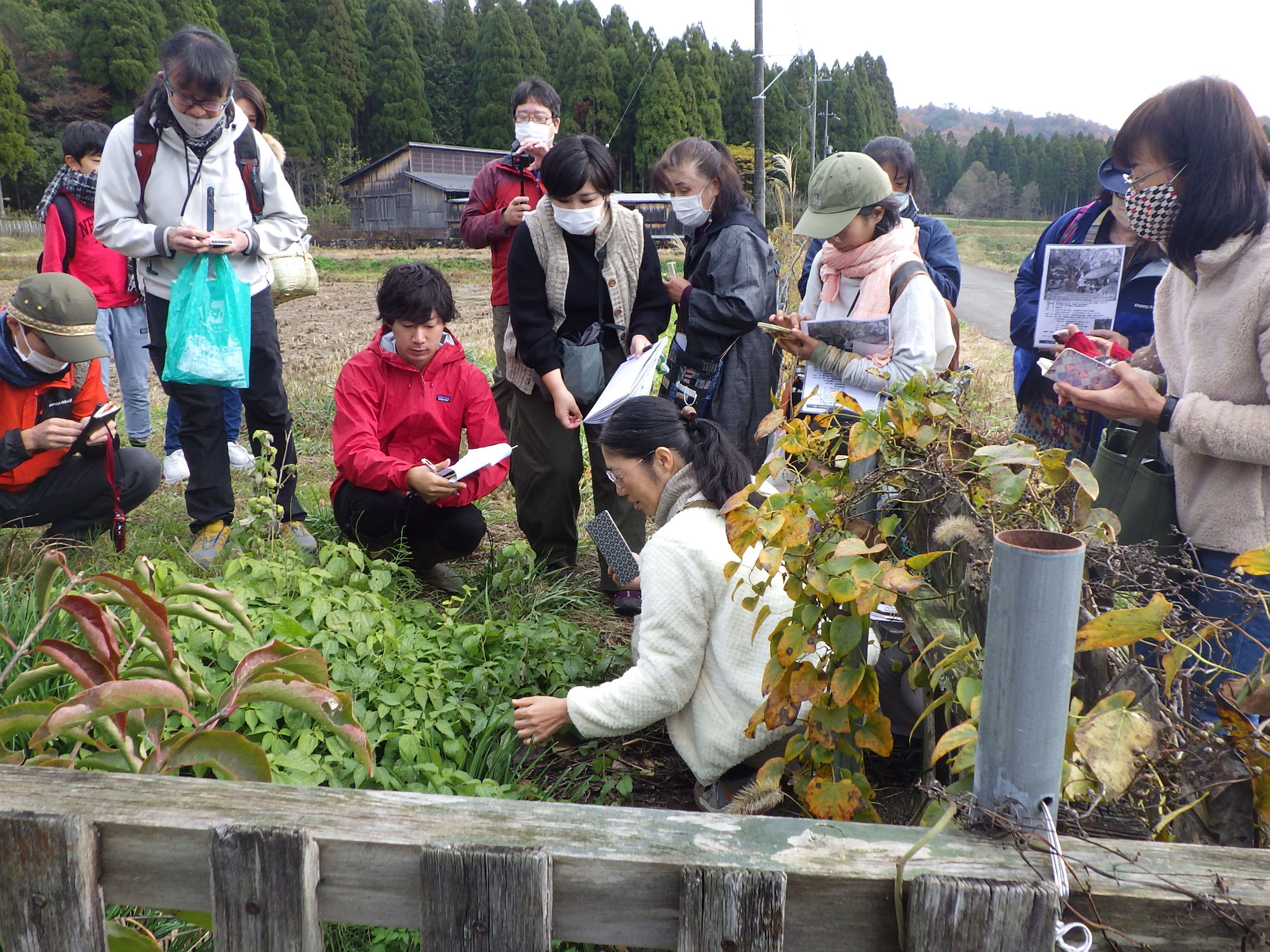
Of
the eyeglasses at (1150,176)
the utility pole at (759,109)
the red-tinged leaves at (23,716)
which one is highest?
the utility pole at (759,109)

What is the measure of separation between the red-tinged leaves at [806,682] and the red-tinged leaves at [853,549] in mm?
343

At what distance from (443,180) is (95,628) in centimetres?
4299

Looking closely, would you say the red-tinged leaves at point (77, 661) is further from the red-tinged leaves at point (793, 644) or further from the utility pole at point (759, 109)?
the utility pole at point (759, 109)

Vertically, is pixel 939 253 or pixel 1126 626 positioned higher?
pixel 939 253

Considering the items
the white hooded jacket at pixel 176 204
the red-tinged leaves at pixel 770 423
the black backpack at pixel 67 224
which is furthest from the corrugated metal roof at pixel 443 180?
the red-tinged leaves at pixel 770 423

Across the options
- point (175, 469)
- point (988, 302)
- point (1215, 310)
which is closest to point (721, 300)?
point (1215, 310)

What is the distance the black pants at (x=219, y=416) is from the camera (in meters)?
3.71

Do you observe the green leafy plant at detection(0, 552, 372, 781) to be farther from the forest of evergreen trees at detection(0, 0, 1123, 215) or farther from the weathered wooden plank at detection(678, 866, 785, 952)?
the forest of evergreen trees at detection(0, 0, 1123, 215)

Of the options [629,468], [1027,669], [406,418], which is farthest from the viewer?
[406,418]

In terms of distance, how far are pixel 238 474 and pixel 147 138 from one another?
2.12m

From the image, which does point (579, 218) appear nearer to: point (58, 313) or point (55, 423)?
point (58, 313)

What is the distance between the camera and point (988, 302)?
71.8 feet

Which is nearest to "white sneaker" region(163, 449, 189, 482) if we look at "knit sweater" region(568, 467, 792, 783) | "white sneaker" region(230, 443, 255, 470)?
"white sneaker" region(230, 443, 255, 470)

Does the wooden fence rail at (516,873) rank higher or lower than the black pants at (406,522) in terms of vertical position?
higher
